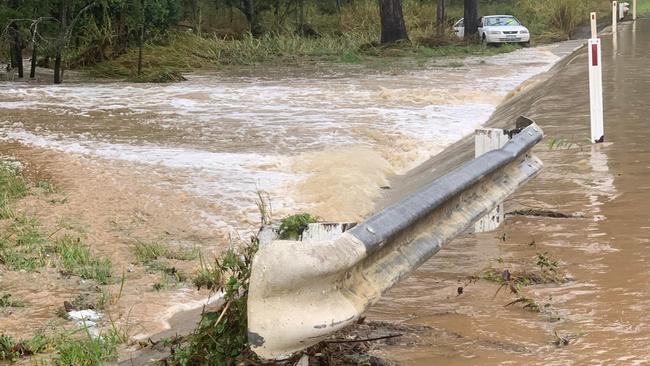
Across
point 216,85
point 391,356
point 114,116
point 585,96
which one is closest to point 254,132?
point 114,116

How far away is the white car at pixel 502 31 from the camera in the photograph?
36.5 m

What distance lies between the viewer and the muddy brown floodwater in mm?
4266

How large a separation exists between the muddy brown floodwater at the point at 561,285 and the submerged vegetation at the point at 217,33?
612 inches

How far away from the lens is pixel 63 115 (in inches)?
648

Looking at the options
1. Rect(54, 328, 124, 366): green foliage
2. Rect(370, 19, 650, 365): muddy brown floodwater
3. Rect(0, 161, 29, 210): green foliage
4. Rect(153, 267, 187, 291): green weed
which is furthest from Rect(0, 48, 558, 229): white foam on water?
Rect(54, 328, 124, 366): green foliage

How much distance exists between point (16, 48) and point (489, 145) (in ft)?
64.2

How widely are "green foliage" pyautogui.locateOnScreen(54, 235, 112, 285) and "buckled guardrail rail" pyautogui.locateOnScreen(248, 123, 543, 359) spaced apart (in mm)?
3832

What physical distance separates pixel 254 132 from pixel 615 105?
17.0 feet

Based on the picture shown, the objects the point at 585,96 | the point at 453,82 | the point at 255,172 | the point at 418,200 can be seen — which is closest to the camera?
the point at 418,200

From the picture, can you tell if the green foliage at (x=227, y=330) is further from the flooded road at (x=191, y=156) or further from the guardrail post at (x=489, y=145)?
the guardrail post at (x=489, y=145)

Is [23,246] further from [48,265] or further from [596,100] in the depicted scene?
[596,100]

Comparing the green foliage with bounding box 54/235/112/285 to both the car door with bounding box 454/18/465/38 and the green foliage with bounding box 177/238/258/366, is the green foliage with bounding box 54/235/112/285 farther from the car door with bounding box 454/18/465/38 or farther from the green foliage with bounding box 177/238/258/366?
the car door with bounding box 454/18/465/38

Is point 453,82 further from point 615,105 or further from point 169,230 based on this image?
point 169,230

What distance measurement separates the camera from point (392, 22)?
115 ft
